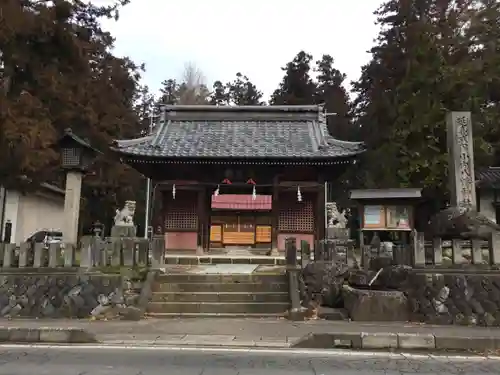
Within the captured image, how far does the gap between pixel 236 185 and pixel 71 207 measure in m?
8.40

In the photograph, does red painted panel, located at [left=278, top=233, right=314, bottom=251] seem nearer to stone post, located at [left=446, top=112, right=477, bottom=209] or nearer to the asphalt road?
stone post, located at [left=446, top=112, right=477, bottom=209]

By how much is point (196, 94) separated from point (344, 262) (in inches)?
1656

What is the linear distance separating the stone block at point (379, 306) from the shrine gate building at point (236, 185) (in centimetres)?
849

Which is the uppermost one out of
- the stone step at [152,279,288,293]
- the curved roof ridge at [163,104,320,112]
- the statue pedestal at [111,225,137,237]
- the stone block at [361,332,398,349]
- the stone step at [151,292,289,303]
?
the curved roof ridge at [163,104,320,112]

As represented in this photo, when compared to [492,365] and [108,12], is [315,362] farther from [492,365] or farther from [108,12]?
[108,12]

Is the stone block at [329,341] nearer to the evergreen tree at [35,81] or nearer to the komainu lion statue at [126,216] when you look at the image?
the komainu lion statue at [126,216]

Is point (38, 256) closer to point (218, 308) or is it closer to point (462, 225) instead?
point (218, 308)

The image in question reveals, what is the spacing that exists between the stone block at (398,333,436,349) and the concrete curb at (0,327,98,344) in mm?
5983

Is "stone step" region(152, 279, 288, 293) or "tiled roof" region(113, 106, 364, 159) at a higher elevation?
"tiled roof" region(113, 106, 364, 159)

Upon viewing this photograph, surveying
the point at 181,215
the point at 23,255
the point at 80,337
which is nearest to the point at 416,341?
the point at 80,337

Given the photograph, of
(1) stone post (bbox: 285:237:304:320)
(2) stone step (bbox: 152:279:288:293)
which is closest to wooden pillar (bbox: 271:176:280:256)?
(1) stone post (bbox: 285:237:304:320)

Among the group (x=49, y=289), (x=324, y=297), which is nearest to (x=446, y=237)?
(x=324, y=297)

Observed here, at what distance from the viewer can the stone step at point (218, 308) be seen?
11664mm

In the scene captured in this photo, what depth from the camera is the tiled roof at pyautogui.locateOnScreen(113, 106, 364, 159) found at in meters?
19.0
